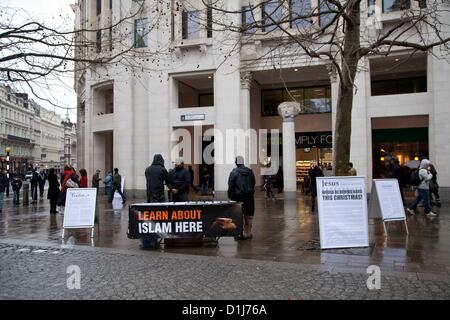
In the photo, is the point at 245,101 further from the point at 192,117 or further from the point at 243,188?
the point at 243,188

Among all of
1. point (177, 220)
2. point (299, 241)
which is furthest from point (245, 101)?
point (177, 220)

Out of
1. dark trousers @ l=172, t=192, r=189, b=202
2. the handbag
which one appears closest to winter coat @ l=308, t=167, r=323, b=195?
dark trousers @ l=172, t=192, r=189, b=202

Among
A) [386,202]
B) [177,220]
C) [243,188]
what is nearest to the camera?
[177,220]

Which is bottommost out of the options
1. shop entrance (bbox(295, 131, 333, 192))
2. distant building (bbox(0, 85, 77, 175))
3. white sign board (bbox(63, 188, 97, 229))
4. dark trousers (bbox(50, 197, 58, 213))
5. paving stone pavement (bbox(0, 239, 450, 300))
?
paving stone pavement (bbox(0, 239, 450, 300))

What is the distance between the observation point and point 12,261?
725 cm

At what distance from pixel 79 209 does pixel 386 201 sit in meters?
7.29

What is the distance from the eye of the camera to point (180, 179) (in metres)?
9.83

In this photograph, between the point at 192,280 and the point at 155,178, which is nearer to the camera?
the point at 192,280

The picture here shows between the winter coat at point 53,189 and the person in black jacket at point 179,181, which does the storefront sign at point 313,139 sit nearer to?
the winter coat at point 53,189

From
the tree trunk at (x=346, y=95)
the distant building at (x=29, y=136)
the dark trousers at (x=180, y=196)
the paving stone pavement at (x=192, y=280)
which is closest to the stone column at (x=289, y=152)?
the dark trousers at (x=180, y=196)

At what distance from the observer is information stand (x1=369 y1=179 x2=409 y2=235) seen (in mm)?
9266

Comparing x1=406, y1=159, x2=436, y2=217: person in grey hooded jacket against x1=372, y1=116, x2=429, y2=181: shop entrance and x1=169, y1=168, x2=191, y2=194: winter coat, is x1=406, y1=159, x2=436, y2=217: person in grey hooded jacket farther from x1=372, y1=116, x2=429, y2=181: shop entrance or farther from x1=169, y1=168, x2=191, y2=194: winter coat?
x1=372, y1=116, x2=429, y2=181: shop entrance

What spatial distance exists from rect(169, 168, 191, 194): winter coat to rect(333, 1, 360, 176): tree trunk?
11.6ft
